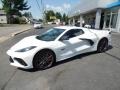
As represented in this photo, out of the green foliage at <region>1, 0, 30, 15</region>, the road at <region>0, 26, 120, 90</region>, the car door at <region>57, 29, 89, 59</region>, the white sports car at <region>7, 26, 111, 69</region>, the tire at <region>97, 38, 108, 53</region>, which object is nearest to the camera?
the road at <region>0, 26, 120, 90</region>

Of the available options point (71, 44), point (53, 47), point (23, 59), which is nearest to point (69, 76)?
point (53, 47)

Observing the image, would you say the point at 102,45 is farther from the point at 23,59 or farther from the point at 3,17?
the point at 3,17

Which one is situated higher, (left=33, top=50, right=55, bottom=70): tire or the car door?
the car door

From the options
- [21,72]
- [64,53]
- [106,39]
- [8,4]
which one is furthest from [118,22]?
[8,4]

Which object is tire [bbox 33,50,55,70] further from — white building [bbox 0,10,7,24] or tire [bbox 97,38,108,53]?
white building [bbox 0,10,7,24]

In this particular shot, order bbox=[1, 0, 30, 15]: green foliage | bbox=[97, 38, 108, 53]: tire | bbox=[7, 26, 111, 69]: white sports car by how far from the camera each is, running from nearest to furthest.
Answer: bbox=[7, 26, 111, 69]: white sports car, bbox=[97, 38, 108, 53]: tire, bbox=[1, 0, 30, 15]: green foliage

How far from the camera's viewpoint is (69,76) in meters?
5.21

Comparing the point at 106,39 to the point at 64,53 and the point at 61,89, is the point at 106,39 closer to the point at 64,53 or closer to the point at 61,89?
the point at 64,53

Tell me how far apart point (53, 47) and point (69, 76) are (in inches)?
52.2

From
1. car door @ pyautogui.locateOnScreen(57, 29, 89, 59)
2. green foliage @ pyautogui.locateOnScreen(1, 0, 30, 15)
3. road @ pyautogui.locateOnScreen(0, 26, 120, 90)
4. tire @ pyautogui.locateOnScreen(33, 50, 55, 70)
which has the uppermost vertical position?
green foliage @ pyautogui.locateOnScreen(1, 0, 30, 15)

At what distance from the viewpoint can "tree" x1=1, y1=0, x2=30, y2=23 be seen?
67500 millimetres

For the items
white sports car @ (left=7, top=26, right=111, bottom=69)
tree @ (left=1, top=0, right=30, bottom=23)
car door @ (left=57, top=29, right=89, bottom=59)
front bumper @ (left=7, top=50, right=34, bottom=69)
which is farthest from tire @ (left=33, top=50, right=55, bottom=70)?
tree @ (left=1, top=0, right=30, bottom=23)

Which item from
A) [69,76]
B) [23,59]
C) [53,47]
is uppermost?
[53,47]

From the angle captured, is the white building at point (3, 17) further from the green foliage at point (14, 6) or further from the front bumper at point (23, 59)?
the front bumper at point (23, 59)
